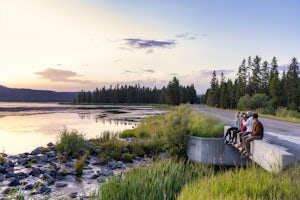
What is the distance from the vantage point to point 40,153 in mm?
17406

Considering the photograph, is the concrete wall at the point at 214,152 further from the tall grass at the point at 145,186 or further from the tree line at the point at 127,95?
the tree line at the point at 127,95

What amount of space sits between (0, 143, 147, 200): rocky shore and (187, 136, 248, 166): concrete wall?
3475 millimetres

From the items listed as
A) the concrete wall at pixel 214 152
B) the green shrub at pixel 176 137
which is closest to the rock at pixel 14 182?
the green shrub at pixel 176 137

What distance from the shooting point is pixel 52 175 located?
12.9 m

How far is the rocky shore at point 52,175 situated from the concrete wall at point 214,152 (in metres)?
3.47

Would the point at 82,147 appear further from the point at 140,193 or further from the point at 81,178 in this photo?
the point at 140,193

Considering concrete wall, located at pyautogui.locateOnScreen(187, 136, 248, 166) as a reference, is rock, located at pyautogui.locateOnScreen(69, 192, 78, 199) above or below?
below

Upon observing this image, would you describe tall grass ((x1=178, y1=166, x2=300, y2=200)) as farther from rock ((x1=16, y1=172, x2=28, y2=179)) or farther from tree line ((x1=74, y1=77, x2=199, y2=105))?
tree line ((x1=74, y1=77, x2=199, y2=105))

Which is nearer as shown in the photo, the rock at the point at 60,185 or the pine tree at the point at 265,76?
the rock at the point at 60,185

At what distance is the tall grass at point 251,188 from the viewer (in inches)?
218

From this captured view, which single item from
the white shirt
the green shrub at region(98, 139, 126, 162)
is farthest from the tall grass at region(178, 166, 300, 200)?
the green shrub at region(98, 139, 126, 162)

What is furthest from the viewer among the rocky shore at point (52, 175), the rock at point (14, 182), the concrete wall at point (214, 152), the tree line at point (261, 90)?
the tree line at point (261, 90)

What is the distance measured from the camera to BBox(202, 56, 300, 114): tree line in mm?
58006

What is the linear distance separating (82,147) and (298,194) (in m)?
13.8
